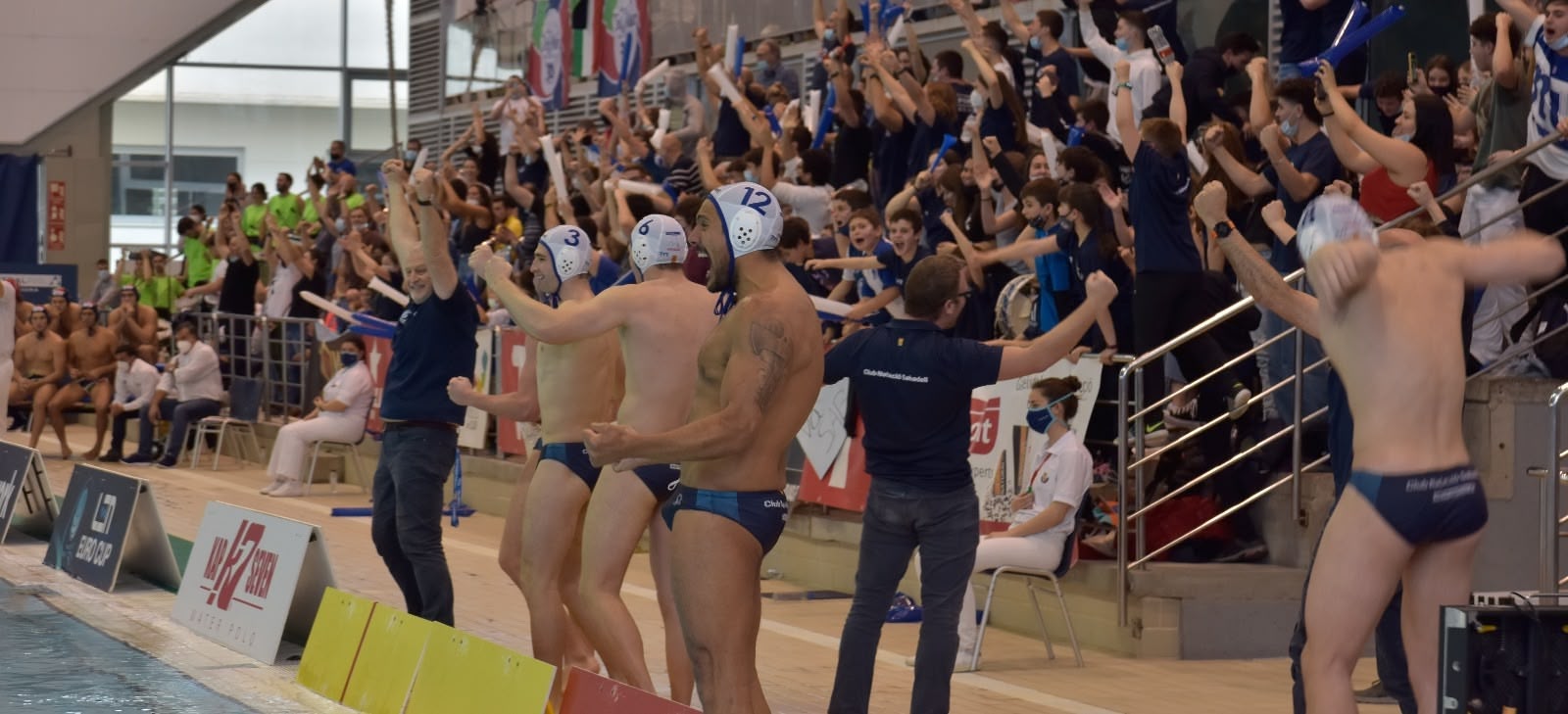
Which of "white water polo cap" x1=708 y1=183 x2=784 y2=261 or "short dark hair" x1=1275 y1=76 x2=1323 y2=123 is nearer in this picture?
"white water polo cap" x1=708 y1=183 x2=784 y2=261

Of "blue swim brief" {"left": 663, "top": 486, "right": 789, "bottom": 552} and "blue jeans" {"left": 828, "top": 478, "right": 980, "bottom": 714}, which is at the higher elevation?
"blue swim brief" {"left": 663, "top": 486, "right": 789, "bottom": 552}

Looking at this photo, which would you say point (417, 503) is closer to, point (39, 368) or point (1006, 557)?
point (1006, 557)

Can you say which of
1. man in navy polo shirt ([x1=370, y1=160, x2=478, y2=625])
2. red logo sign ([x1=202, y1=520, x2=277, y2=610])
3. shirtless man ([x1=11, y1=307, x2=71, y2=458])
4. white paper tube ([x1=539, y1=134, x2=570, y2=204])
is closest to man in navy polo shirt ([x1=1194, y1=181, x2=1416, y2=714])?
man in navy polo shirt ([x1=370, y1=160, x2=478, y2=625])

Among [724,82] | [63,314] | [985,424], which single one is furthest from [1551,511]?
[63,314]

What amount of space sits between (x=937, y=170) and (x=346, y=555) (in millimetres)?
4940

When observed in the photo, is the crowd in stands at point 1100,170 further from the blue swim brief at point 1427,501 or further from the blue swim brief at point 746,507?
the blue swim brief at point 746,507

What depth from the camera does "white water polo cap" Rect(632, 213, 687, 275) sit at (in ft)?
22.6

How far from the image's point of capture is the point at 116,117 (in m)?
36.7

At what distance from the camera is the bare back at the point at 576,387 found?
749 cm

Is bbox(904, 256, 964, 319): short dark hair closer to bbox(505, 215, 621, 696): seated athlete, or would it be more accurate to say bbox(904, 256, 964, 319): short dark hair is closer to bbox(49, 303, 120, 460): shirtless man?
bbox(505, 215, 621, 696): seated athlete

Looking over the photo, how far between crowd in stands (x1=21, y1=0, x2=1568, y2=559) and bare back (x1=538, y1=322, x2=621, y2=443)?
40 cm

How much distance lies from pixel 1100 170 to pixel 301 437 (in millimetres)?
9381

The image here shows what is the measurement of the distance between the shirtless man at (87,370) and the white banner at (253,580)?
40.9 feet

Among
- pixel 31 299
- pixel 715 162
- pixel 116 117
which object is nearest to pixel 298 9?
pixel 116 117
